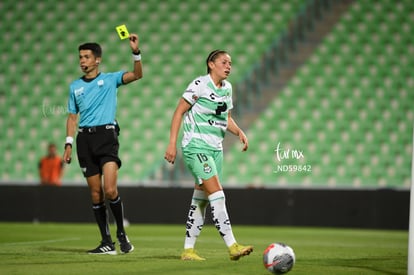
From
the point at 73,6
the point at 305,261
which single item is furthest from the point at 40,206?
the point at 305,261

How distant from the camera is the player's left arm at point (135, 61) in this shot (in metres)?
7.16

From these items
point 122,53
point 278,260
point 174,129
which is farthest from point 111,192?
point 122,53

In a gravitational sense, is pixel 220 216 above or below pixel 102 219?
above

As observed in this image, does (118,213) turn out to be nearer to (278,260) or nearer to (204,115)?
(204,115)

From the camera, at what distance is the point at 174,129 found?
6688mm

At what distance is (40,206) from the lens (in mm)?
14961

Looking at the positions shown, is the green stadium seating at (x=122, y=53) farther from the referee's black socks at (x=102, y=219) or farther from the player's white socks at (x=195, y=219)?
the player's white socks at (x=195, y=219)

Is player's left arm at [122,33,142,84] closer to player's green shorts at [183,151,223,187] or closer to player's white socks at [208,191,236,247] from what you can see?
player's green shorts at [183,151,223,187]

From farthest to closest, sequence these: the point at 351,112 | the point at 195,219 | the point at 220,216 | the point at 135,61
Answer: the point at 351,112, the point at 135,61, the point at 195,219, the point at 220,216

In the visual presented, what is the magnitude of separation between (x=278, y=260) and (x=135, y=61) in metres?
2.52

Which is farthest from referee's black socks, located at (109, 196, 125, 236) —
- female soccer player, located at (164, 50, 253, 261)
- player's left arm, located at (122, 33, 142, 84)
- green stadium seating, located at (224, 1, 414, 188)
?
green stadium seating, located at (224, 1, 414, 188)

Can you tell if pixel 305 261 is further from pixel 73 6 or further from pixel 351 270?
pixel 73 6

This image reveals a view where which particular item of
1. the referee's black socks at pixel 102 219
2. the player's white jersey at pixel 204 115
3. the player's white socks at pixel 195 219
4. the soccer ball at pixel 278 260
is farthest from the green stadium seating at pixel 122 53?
the soccer ball at pixel 278 260

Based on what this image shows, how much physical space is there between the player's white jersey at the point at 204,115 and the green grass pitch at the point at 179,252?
102cm
